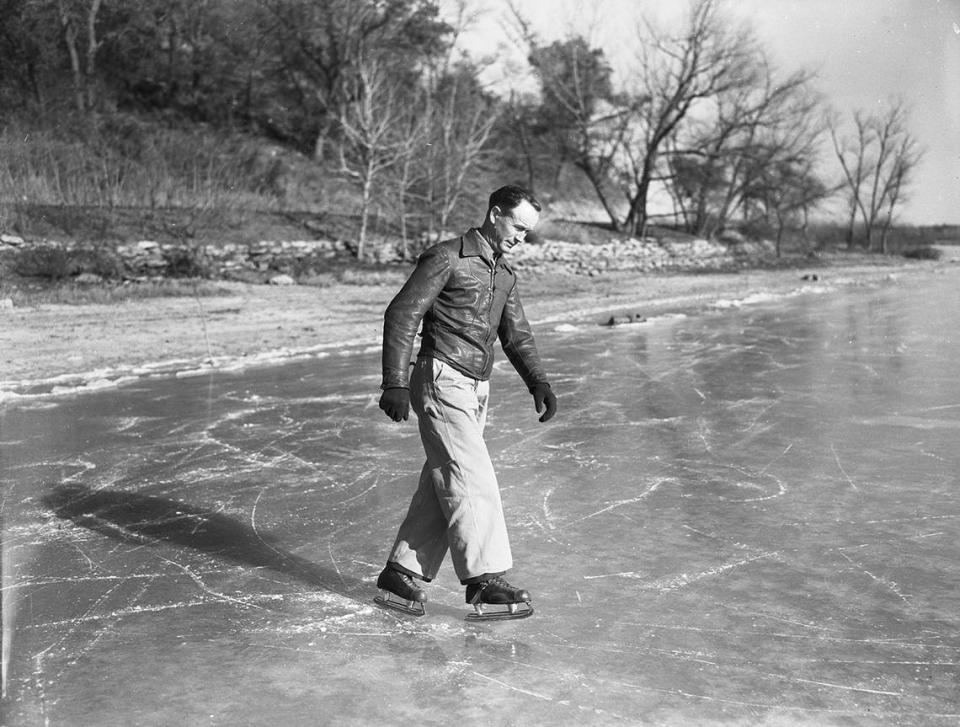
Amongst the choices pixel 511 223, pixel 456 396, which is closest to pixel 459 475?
pixel 456 396

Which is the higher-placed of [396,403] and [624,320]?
[396,403]

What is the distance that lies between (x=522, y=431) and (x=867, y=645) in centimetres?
429

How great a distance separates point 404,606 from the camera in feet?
13.3

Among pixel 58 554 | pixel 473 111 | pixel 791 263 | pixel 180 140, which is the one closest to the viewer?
pixel 58 554

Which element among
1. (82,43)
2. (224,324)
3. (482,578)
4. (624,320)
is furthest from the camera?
(82,43)

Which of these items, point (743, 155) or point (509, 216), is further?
point (743, 155)

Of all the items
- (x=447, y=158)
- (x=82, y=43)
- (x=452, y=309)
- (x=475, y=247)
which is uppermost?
(x=82, y=43)

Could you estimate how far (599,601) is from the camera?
4.21 m

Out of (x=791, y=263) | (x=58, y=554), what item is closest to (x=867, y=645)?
(x=58, y=554)

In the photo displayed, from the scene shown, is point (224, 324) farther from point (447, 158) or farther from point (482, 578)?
point (447, 158)

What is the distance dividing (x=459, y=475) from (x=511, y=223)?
38.7 inches

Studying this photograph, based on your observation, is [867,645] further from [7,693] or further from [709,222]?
[709,222]

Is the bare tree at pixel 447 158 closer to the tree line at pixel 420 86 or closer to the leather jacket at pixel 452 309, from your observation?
the tree line at pixel 420 86

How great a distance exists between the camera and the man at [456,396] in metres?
3.86
